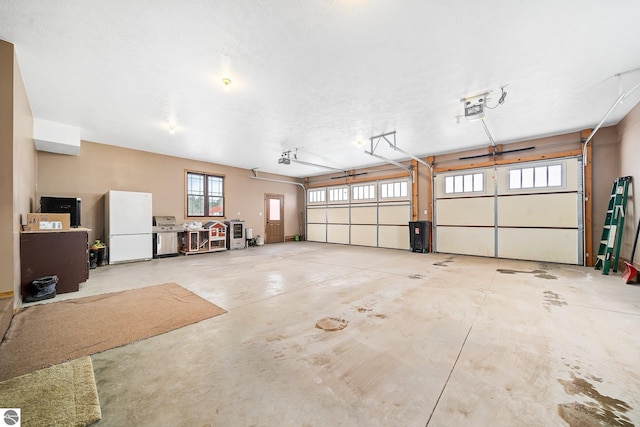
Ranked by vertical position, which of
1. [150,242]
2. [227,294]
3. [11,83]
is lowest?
[227,294]

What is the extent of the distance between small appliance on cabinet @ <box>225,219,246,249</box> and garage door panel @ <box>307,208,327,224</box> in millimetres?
3498

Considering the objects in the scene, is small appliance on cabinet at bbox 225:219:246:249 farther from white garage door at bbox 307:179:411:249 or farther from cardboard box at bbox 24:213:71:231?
cardboard box at bbox 24:213:71:231

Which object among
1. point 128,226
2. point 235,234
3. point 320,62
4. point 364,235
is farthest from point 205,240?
point 320,62

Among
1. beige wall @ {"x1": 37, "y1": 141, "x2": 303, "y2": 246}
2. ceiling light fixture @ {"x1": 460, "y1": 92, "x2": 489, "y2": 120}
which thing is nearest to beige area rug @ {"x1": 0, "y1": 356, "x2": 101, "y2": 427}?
ceiling light fixture @ {"x1": 460, "y1": 92, "x2": 489, "y2": 120}

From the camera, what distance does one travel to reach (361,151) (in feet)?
24.4

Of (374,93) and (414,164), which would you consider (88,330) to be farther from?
(414,164)

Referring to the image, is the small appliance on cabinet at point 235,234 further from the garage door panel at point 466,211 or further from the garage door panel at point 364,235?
the garage door panel at point 466,211

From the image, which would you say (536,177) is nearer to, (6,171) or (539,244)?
(539,244)

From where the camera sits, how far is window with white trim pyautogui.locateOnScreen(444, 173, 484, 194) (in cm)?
714

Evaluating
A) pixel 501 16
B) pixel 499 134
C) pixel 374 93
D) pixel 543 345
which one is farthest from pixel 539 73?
pixel 543 345

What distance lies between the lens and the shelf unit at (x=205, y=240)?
25.0ft

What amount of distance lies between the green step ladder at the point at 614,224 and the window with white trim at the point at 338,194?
23.5 feet

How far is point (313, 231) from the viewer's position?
37.9ft

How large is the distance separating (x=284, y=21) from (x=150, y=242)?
6.49 m
